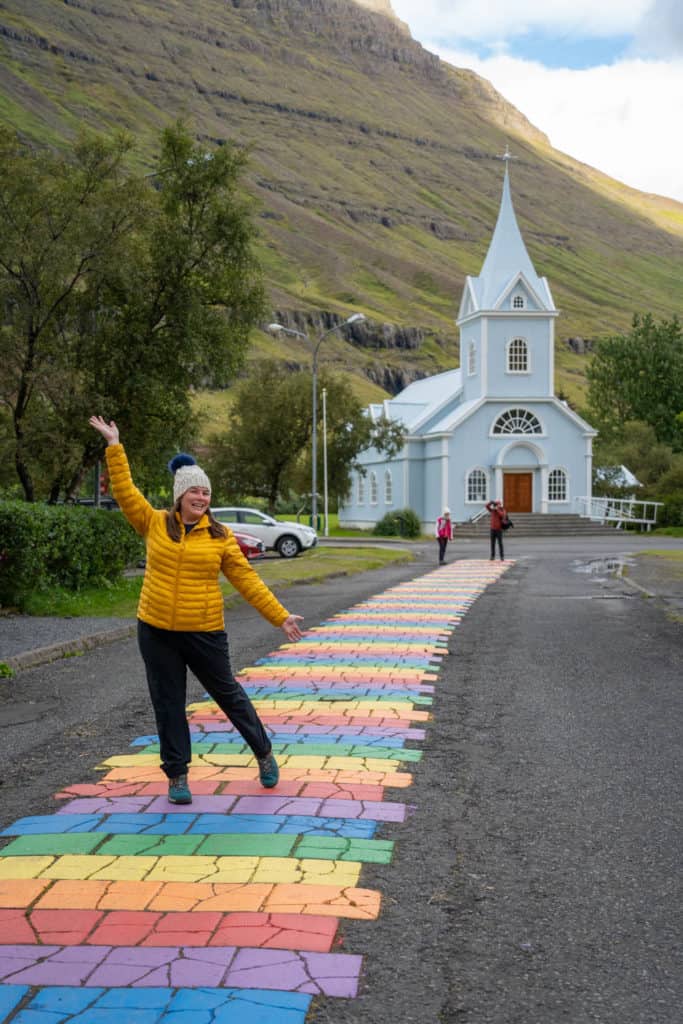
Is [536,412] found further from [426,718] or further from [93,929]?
[93,929]

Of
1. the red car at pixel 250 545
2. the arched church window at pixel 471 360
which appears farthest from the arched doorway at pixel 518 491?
the red car at pixel 250 545

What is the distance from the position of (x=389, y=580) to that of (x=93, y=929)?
2065 centimetres

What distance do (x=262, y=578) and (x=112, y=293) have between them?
6.61 m

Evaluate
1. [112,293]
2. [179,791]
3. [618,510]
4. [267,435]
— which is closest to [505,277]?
[618,510]

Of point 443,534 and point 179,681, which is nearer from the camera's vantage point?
point 179,681

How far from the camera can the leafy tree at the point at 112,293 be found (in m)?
20.3

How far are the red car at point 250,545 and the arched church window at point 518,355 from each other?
29317 millimetres

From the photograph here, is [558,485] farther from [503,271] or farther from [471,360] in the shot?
[503,271]

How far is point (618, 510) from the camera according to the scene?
5862 cm

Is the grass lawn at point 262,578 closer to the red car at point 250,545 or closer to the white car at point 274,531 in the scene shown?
the white car at point 274,531

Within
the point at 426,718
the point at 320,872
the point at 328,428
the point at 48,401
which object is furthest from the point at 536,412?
the point at 320,872

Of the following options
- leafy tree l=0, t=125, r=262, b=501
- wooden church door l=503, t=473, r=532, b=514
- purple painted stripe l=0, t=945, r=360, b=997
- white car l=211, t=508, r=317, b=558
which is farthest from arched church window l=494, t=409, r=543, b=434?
purple painted stripe l=0, t=945, r=360, b=997

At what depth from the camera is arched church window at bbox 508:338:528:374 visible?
59531 millimetres

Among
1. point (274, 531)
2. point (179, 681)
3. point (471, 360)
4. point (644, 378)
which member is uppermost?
point (644, 378)
